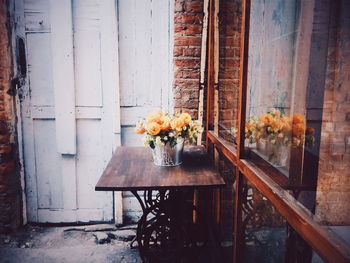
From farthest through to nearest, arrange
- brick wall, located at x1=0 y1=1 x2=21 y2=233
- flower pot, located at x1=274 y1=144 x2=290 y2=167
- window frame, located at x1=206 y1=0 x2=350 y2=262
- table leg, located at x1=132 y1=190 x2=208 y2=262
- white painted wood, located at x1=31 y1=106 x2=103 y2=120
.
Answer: white painted wood, located at x1=31 y1=106 x2=103 y2=120 → brick wall, located at x1=0 y1=1 x2=21 y2=233 → table leg, located at x1=132 y1=190 x2=208 y2=262 → flower pot, located at x1=274 y1=144 x2=290 y2=167 → window frame, located at x1=206 y1=0 x2=350 y2=262

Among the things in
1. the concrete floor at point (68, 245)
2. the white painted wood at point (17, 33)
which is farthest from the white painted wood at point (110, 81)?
the white painted wood at point (17, 33)

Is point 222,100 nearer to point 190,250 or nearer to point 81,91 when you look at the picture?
point 190,250

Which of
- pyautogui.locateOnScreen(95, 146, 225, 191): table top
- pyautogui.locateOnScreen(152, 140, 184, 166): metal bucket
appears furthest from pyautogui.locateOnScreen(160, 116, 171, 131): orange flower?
pyautogui.locateOnScreen(95, 146, 225, 191): table top

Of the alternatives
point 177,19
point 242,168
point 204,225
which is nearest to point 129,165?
point 204,225

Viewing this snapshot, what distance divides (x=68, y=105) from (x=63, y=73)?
0.31 meters

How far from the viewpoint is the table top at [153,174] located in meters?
1.65

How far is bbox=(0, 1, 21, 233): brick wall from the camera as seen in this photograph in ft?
8.71

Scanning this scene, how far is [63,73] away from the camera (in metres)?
2.81

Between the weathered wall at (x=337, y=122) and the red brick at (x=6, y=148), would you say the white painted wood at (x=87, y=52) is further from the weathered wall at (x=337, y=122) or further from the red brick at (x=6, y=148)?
the weathered wall at (x=337, y=122)

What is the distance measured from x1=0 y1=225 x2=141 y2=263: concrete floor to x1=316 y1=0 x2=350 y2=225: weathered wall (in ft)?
5.73

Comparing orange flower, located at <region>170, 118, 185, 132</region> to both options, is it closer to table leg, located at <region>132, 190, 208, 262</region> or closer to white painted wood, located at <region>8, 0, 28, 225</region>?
table leg, located at <region>132, 190, 208, 262</region>

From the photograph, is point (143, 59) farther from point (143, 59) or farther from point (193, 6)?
point (193, 6)

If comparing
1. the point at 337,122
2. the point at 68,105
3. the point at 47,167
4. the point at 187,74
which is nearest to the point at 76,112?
the point at 68,105

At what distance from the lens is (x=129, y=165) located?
203cm
